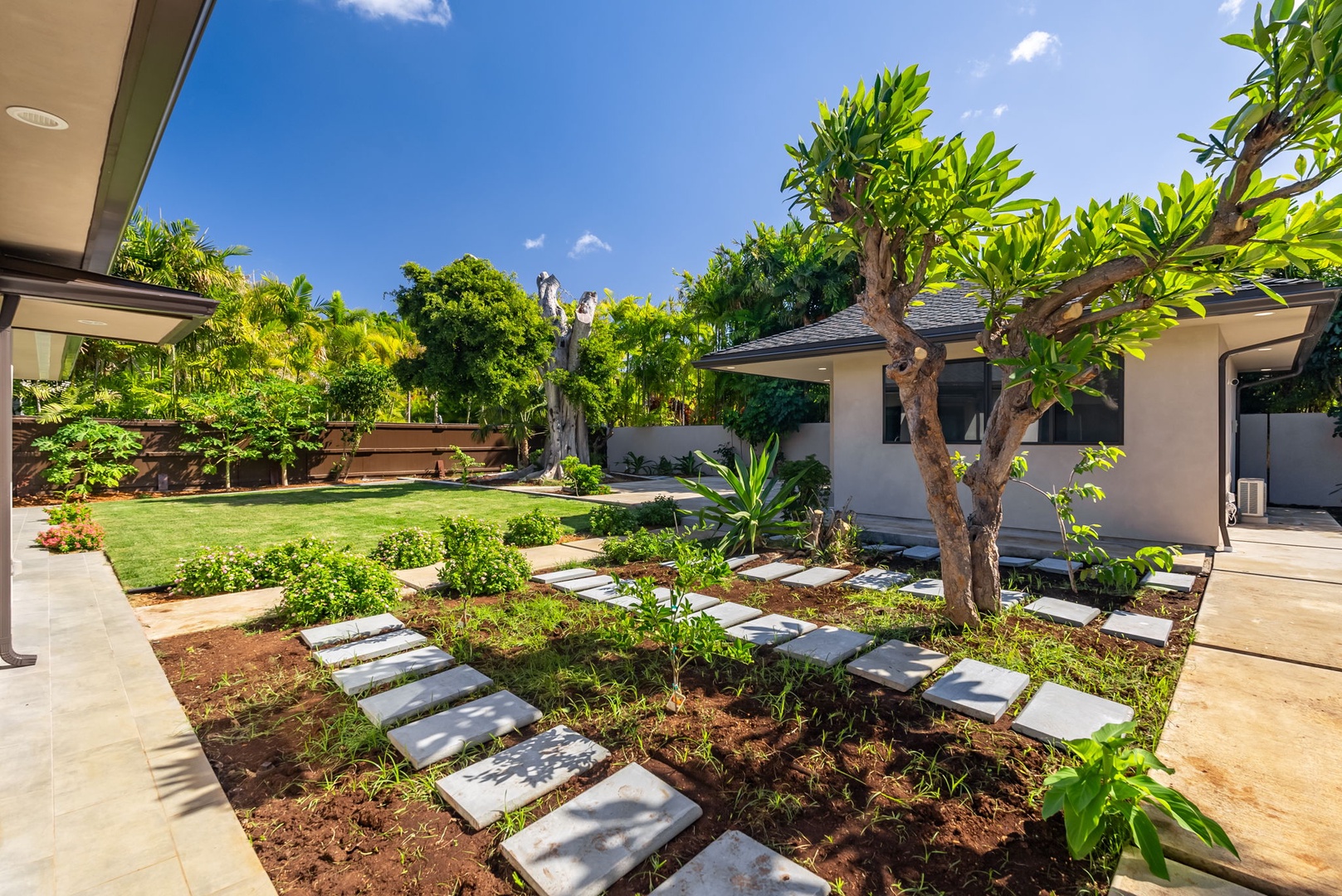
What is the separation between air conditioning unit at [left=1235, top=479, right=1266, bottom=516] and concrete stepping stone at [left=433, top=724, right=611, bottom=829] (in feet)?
32.5

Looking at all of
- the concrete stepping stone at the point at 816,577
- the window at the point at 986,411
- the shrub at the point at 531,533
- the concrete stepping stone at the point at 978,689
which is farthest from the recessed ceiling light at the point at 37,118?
the window at the point at 986,411

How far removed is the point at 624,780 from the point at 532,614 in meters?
2.10

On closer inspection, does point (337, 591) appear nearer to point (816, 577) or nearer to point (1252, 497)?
point (816, 577)

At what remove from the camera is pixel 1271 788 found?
189cm

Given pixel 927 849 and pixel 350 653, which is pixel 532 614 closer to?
pixel 350 653

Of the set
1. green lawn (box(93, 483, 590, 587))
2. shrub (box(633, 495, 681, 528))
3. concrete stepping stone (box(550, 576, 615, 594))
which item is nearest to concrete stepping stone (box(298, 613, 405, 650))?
concrete stepping stone (box(550, 576, 615, 594))

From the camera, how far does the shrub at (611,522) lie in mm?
7082

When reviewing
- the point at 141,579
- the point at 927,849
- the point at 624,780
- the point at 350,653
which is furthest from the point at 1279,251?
the point at 141,579

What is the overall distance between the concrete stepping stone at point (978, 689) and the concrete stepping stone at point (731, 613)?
1.25 m

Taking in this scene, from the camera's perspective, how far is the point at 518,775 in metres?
2.02

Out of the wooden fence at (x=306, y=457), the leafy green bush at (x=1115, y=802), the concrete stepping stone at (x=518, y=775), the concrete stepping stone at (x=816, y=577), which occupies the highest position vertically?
the wooden fence at (x=306, y=457)

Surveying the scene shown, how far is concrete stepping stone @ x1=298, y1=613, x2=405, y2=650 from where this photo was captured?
A: 3424 mm

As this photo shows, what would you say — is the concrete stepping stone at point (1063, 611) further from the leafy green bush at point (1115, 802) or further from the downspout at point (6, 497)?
the downspout at point (6, 497)

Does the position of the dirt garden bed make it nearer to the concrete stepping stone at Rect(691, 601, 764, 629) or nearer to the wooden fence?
the concrete stepping stone at Rect(691, 601, 764, 629)
